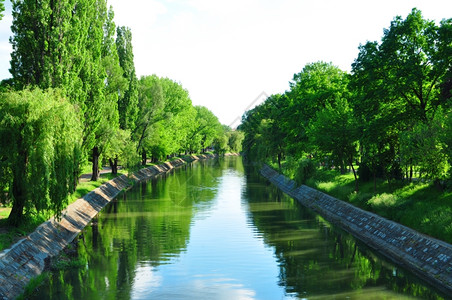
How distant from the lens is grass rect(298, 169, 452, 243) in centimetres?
2299

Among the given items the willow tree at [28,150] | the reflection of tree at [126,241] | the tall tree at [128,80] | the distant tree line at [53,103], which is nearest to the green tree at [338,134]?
the reflection of tree at [126,241]

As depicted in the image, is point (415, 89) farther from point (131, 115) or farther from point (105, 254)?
point (131, 115)

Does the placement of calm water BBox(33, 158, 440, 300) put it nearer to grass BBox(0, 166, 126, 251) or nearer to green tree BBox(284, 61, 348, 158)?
grass BBox(0, 166, 126, 251)

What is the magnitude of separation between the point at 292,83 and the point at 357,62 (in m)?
35.8

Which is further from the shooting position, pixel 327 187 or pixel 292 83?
pixel 292 83

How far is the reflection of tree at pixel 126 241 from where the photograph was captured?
65.2 feet

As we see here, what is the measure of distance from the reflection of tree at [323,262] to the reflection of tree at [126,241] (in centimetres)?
670

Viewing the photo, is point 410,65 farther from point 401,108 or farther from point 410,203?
point 410,203

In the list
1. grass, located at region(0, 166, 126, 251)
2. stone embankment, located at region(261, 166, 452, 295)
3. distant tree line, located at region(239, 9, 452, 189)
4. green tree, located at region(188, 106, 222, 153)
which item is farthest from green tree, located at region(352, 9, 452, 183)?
green tree, located at region(188, 106, 222, 153)

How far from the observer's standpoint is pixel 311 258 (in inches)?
980

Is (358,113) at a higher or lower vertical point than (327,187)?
higher

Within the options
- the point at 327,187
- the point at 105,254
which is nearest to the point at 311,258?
the point at 105,254

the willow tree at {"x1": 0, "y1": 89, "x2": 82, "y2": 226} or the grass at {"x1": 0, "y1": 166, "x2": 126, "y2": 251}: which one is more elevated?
the willow tree at {"x1": 0, "y1": 89, "x2": 82, "y2": 226}

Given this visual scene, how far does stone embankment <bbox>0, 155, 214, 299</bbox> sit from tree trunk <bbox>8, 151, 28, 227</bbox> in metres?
1.32
